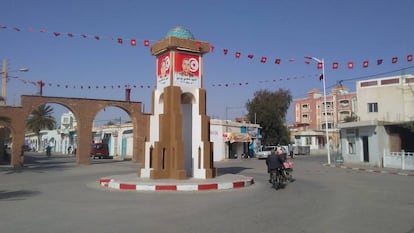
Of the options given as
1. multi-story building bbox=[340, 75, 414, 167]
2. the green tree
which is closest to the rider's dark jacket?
multi-story building bbox=[340, 75, 414, 167]

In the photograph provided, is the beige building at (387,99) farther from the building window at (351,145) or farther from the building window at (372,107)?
the building window at (351,145)

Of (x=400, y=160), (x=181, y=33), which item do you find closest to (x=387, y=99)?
(x=400, y=160)

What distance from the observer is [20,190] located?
14.6m

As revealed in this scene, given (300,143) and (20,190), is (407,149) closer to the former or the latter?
(20,190)

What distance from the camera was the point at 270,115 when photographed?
202 feet

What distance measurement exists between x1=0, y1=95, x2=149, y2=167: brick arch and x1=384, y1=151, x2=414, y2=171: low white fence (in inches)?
730

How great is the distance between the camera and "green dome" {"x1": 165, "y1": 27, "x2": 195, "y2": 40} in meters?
18.8

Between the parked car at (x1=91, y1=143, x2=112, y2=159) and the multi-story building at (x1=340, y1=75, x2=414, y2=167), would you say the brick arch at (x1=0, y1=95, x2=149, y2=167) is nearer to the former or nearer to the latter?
the parked car at (x1=91, y1=143, x2=112, y2=159)

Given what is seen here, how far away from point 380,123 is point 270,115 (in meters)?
30.6

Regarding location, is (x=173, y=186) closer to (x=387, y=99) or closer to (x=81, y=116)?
(x=81, y=116)

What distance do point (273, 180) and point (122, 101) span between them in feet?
84.9

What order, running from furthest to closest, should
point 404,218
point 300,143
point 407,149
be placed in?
point 300,143, point 407,149, point 404,218

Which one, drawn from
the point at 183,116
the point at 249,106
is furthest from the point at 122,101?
the point at 249,106

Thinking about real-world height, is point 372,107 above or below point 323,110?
below
